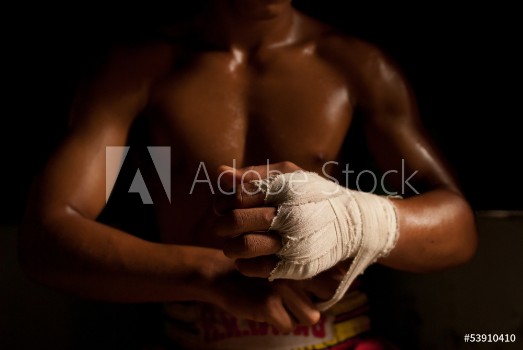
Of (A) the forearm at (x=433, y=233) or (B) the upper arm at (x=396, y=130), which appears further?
(B) the upper arm at (x=396, y=130)

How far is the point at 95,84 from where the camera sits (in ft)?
3.37

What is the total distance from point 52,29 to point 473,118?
0.92m

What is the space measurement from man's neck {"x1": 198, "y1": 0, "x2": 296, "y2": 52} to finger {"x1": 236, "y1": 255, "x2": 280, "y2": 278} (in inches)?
17.2

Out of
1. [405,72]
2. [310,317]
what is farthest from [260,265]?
[405,72]

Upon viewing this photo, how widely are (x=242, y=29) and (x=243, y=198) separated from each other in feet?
1.39

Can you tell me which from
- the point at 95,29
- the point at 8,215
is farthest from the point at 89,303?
the point at 95,29

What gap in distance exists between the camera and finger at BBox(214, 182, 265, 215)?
0.78 meters

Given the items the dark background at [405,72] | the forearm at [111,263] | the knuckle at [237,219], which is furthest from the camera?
the dark background at [405,72]

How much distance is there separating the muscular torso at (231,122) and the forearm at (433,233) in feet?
0.61

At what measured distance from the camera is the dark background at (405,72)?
1289mm

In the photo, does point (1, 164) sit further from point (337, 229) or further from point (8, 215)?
point (337, 229)

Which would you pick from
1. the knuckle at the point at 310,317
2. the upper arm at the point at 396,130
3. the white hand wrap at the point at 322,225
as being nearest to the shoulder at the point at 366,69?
the upper arm at the point at 396,130

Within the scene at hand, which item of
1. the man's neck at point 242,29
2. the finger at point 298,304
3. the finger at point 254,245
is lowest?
the finger at point 298,304
